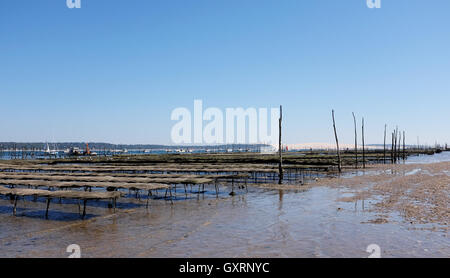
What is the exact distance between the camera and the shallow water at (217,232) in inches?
378

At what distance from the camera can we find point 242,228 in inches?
484

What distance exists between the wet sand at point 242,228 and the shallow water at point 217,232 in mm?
29

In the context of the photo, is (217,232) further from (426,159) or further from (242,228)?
(426,159)

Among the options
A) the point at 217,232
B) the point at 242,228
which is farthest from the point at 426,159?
the point at 217,232

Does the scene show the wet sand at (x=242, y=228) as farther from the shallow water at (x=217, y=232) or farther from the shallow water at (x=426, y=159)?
the shallow water at (x=426, y=159)

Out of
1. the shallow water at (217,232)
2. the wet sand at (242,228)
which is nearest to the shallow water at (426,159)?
the wet sand at (242,228)

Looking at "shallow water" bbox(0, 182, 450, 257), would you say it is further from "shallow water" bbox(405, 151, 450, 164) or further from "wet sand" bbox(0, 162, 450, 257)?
"shallow water" bbox(405, 151, 450, 164)

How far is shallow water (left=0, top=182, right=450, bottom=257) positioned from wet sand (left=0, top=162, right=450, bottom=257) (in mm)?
29

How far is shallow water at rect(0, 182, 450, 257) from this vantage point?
31.5 ft

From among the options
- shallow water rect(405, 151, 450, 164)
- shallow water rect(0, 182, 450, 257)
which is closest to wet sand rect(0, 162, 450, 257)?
shallow water rect(0, 182, 450, 257)

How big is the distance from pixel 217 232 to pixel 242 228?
108 centimetres

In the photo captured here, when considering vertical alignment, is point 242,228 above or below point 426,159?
above

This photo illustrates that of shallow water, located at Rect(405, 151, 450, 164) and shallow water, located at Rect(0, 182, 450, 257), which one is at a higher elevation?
shallow water, located at Rect(0, 182, 450, 257)

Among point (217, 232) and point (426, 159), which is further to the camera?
point (426, 159)
